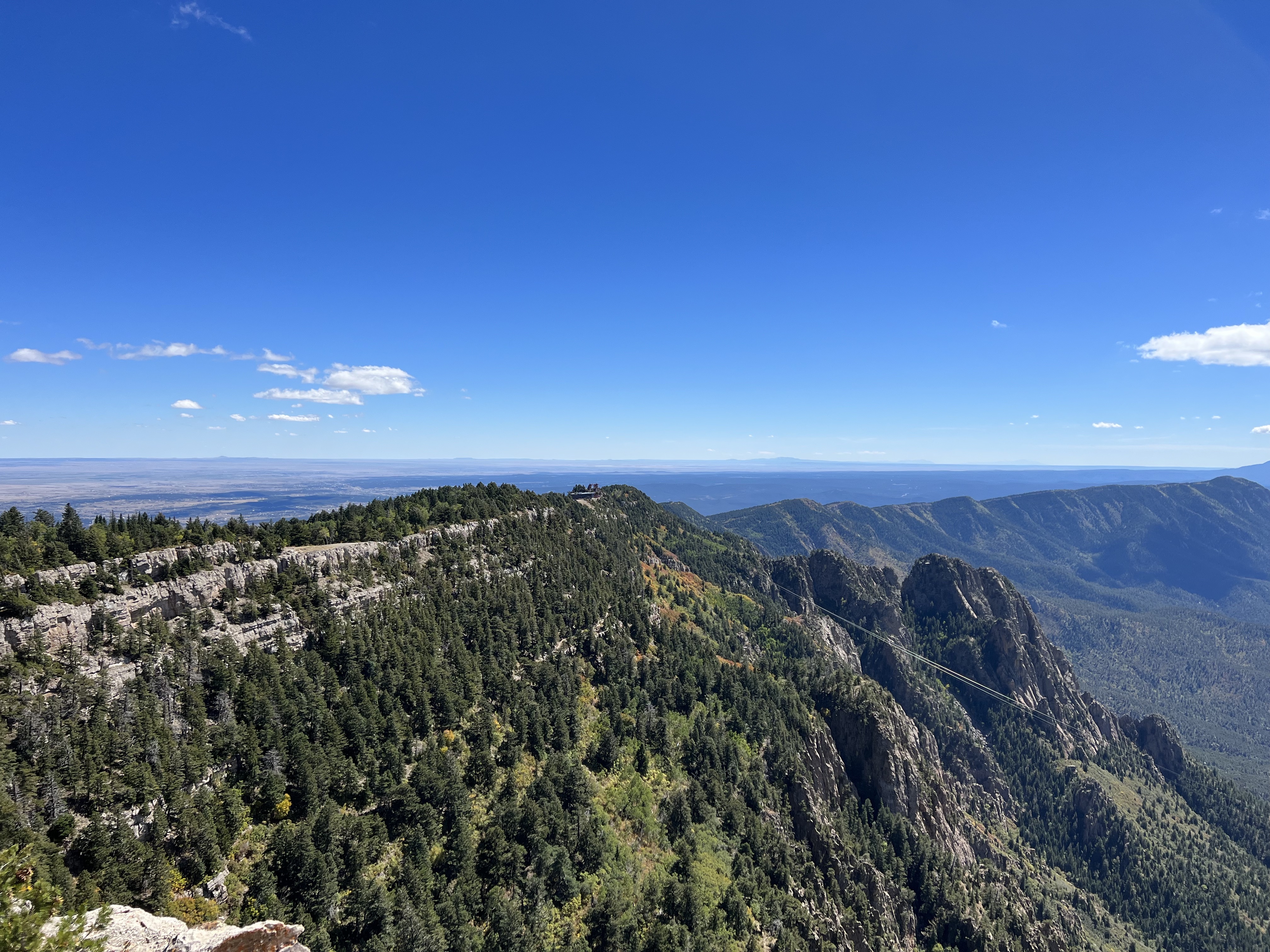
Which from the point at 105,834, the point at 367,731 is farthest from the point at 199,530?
the point at 105,834

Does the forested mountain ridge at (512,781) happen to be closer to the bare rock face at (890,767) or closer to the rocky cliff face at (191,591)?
the rocky cliff face at (191,591)

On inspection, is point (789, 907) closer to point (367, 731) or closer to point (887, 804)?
point (887, 804)

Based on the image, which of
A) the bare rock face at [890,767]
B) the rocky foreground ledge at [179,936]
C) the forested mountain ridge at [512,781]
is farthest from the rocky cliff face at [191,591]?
the bare rock face at [890,767]

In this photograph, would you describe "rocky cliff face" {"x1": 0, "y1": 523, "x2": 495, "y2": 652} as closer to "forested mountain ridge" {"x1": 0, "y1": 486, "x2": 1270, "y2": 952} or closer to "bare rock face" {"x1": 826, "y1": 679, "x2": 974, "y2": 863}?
"forested mountain ridge" {"x1": 0, "y1": 486, "x2": 1270, "y2": 952}

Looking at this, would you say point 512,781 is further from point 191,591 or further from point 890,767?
point 890,767

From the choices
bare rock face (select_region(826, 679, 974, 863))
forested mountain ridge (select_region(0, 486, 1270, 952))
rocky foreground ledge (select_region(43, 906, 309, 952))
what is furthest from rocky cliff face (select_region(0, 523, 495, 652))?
bare rock face (select_region(826, 679, 974, 863))

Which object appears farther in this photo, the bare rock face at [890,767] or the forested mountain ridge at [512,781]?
the bare rock face at [890,767]
